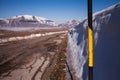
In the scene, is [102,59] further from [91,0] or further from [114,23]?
Answer: [91,0]

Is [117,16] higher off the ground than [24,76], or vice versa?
[117,16]

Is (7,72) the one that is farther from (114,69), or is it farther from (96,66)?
(114,69)

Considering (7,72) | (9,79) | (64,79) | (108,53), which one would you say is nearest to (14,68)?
(7,72)

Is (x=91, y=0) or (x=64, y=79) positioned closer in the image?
(x=91, y=0)

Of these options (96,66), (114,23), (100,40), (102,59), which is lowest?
(96,66)

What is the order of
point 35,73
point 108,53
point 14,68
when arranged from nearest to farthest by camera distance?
point 108,53
point 35,73
point 14,68

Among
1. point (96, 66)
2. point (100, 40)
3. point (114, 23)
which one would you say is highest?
point (114, 23)

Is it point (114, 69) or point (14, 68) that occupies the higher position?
point (114, 69)

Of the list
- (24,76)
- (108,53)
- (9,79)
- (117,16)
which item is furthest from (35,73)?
(117,16)

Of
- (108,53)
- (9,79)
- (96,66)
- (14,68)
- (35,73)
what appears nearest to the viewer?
(108,53)
